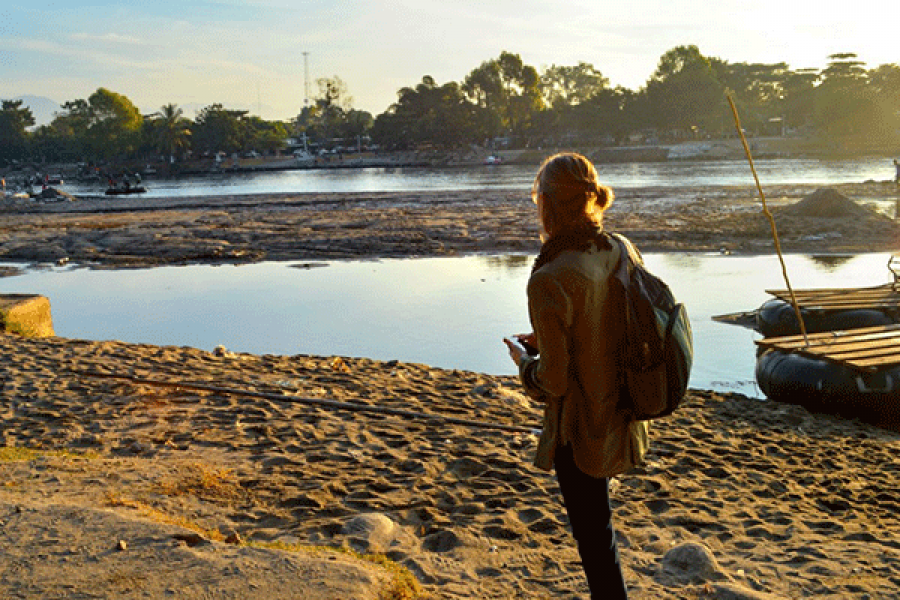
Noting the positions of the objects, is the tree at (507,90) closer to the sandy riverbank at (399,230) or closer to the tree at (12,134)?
the tree at (12,134)

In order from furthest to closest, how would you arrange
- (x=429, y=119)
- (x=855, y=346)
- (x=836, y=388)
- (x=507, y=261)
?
(x=429, y=119) → (x=507, y=261) → (x=855, y=346) → (x=836, y=388)

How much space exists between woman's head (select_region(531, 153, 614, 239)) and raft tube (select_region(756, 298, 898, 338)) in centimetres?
851

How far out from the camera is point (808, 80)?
373 feet

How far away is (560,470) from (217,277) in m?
17.5

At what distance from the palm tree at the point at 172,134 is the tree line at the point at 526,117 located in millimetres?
177

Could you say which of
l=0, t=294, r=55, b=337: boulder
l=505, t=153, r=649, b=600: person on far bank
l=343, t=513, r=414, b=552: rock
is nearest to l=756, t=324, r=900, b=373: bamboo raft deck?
l=343, t=513, r=414, b=552: rock

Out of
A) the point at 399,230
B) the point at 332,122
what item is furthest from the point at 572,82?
the point at 399,230

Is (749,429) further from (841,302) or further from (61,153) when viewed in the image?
(61,153)

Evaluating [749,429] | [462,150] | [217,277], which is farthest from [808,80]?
[749,429]

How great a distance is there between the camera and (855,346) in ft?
29.2

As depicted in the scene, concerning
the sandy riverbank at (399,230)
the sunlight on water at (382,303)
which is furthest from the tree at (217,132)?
the sunlight on water at (382,303)

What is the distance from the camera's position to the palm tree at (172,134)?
123688 mm

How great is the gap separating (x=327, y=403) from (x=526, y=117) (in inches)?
4762

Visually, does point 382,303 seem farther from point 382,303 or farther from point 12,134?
point 12,134
